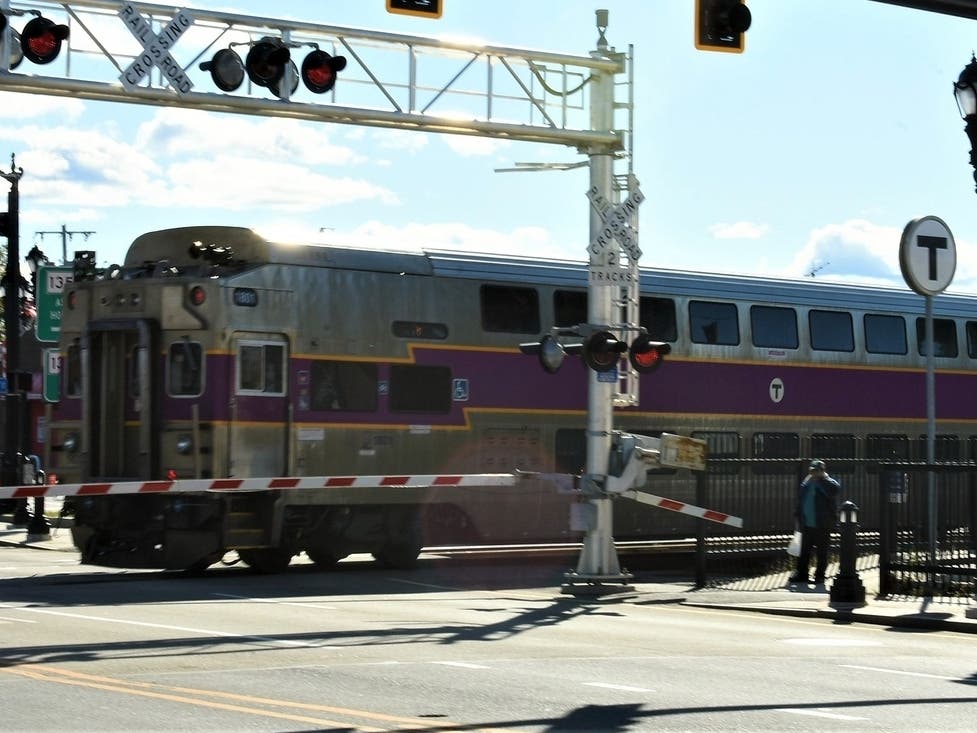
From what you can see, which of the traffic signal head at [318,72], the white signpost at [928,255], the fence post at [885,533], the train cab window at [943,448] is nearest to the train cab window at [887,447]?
the train cab window at [943,448]

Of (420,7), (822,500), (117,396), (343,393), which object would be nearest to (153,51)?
(420,7)

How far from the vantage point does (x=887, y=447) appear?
30.2 m

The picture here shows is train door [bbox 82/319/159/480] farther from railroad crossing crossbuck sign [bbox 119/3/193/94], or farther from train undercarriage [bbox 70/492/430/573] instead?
railroad crossing crossbuck sign [bbox 119/3/193/94]

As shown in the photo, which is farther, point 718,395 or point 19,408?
point 19,408

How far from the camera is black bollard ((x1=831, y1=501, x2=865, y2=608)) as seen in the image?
19328 mm

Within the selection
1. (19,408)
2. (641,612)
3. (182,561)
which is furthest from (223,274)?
(19,408)

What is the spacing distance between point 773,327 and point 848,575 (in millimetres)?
9764

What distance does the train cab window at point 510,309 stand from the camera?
2497 cm

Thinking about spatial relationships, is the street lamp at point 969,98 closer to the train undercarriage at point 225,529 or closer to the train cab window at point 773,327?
the train undercarriage at point 225,529

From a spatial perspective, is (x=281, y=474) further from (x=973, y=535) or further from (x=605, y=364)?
(x=973, y=535)

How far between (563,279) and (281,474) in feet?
19.5

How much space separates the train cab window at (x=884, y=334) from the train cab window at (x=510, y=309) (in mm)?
7566

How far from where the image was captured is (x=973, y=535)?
19.4 meters

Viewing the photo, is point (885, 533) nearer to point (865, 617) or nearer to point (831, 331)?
point (865, 617)
